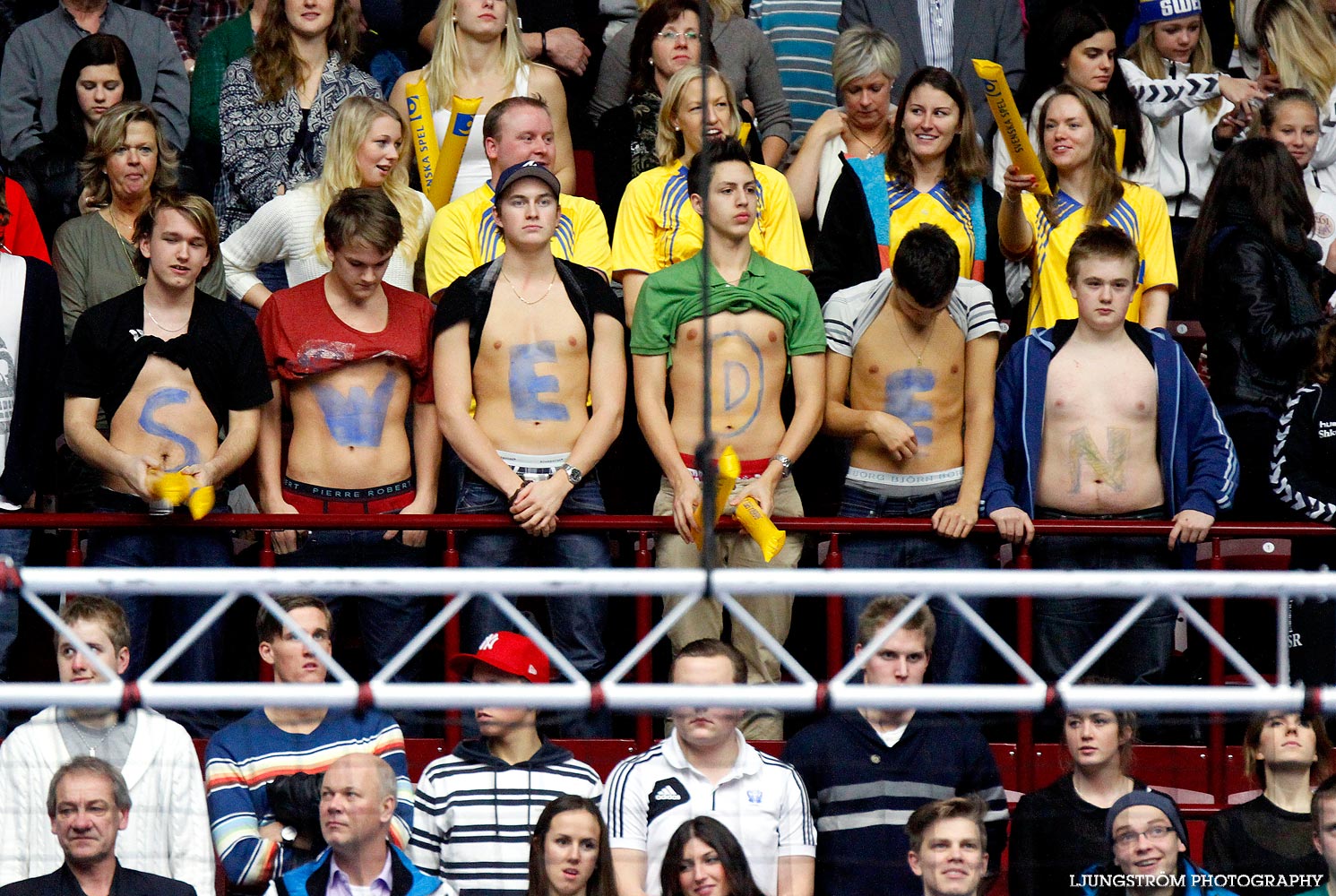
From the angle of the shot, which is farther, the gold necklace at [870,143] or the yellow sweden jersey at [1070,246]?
the gold necklace at [870,143]

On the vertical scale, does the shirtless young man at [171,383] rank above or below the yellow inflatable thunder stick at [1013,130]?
below

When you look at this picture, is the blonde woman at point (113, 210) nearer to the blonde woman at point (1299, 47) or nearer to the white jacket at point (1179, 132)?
the white jacket at point (1179, 132)

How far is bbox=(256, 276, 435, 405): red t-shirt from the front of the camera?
20.6ft

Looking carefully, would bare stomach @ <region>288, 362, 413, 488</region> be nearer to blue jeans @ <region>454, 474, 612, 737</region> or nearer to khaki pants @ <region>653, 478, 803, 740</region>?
blue jeans @ <region>454, 474, 612, 737</region>

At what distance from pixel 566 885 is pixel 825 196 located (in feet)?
9.65

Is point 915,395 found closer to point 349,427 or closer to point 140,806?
point 349,427

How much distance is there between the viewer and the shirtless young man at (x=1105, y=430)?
244 inches

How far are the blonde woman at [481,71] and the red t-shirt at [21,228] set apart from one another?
4.48 ft

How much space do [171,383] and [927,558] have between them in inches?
93.0

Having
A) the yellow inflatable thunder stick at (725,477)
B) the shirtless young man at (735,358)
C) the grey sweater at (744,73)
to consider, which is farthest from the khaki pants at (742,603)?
the grey sweater at (744,73)

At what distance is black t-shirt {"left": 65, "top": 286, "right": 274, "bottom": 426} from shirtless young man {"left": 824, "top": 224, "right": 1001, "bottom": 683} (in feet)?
5.90

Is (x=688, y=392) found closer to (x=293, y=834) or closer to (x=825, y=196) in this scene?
(x=825, y=196)

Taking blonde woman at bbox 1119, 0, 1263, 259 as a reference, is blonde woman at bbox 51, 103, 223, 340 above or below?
below

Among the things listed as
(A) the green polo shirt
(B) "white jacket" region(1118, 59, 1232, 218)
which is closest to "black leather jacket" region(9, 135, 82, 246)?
(A) the green polo shirt
